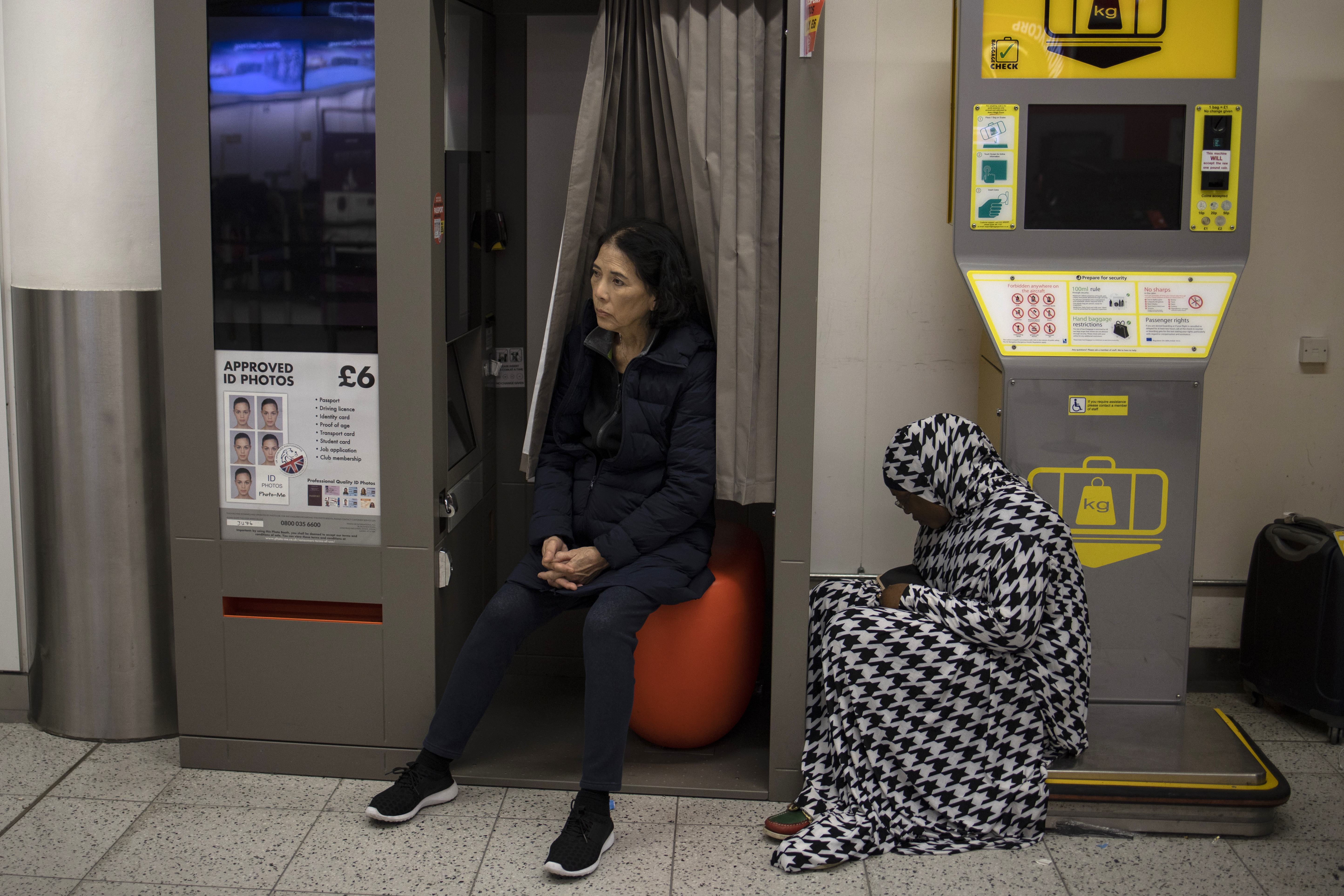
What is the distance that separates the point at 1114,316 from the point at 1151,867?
1279 millimetres

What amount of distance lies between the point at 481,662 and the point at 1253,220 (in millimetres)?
2522

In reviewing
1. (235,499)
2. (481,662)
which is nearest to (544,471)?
(481,662)

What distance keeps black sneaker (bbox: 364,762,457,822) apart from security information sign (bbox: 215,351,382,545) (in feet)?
1.86

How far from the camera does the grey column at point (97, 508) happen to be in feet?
10.2

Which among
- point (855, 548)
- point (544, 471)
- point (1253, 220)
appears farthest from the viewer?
point (855, 548)

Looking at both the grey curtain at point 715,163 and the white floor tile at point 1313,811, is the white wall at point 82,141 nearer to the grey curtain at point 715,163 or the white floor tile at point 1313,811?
the grey curtain at point 715,163

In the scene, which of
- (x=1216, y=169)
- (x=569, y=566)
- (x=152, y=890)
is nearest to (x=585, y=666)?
(x=569, y=566)

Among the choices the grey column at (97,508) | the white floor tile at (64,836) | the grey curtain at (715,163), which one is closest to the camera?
the white floor tile at (64,836)

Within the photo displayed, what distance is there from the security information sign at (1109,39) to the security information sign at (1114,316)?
1.60 feet

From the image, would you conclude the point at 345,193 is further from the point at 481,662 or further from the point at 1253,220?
the point at 1253,220

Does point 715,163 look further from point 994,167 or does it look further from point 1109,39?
point 1109,39

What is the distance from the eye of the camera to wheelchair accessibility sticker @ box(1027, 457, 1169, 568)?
295 cm

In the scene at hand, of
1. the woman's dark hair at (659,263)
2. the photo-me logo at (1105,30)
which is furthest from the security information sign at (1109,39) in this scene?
the woman's dark hair at (659,263)

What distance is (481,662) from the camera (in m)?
2.80
